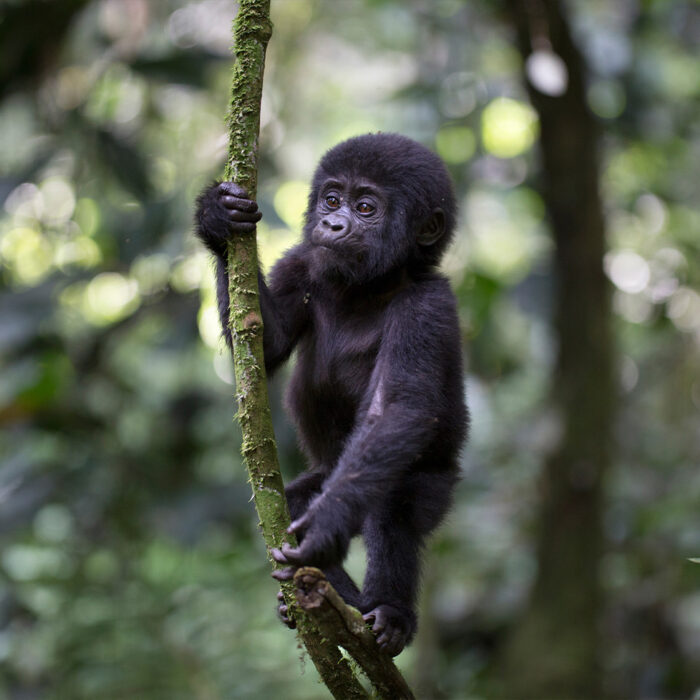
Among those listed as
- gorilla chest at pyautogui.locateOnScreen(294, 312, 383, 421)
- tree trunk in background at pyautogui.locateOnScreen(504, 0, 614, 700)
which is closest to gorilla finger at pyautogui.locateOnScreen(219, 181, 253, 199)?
gorilla chest at pyautogui.locateOnScreen(294, 312, 383, 421)

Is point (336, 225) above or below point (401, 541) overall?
above

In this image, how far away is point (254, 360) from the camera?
10.3ft

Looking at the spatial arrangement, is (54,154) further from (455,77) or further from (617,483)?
(617,483)

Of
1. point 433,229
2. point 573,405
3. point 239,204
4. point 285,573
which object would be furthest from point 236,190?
point 573,405

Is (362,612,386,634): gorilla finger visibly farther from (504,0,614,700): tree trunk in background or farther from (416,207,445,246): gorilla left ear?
(504,0,614,700): tree trunk in background

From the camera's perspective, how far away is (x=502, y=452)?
32.6 ft

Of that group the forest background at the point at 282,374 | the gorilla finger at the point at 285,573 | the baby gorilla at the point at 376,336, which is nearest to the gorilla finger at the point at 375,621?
the baby gorilla at the point at 376,336

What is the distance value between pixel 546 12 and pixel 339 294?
4.85 m

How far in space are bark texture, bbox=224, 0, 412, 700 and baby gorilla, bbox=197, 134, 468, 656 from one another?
174 mm

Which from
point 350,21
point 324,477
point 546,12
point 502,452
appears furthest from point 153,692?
point 350,21

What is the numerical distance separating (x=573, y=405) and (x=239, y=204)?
5.60 m

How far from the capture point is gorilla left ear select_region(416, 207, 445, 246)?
409 cm

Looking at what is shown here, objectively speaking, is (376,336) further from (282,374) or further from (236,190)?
(282,374)

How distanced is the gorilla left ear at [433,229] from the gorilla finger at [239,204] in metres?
0.99
